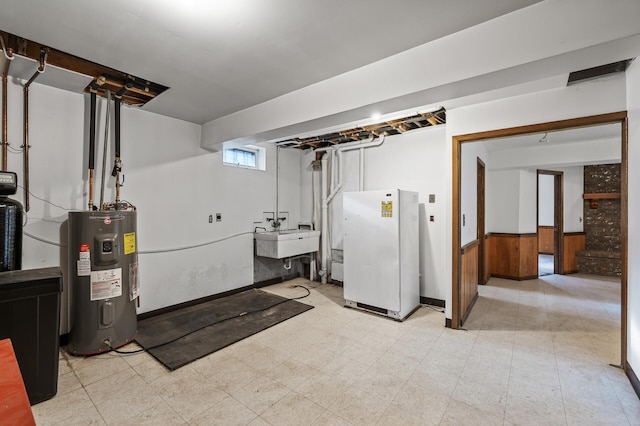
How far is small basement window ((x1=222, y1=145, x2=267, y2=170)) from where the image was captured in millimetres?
4551

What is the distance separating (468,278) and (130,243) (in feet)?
13.2

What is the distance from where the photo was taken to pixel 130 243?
289 centimetres

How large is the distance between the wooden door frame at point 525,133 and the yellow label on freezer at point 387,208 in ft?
2.27

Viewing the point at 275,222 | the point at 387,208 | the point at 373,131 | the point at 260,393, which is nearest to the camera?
the point at 260,393

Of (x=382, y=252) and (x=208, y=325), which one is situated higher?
(x=382, y=252)

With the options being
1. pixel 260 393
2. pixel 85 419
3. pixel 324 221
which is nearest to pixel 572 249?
pixel 324 221

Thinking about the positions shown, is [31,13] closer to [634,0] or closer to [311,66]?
[311,66]

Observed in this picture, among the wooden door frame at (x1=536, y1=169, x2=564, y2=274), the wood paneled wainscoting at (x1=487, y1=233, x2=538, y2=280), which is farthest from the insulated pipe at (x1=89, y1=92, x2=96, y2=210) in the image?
the wooden door frame at (x1=536, y1=169, x2=564, y2=274)

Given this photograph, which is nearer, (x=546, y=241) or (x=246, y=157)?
(x=246, y=157)

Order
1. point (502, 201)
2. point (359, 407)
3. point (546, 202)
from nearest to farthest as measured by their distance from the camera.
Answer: point (359, 407) → point (502, 201) → point (546, 202)

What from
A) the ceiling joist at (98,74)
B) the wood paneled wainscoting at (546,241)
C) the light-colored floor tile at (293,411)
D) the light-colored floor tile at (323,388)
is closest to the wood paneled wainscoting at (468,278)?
the light-colored floor tile at (323,388)

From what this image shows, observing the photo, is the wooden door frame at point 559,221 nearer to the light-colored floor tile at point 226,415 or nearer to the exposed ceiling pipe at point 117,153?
the light-colored floor tile at point 226,415

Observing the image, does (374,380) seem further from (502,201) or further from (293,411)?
(502,201)

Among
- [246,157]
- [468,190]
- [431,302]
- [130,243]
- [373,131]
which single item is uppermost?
[373,131]
